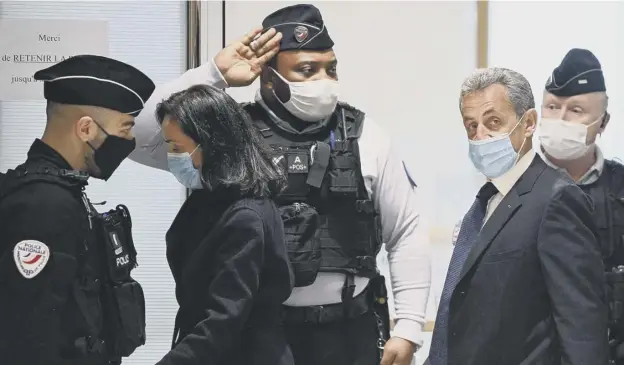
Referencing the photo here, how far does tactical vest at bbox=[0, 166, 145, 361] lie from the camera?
2080mm

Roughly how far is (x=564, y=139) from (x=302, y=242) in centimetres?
119

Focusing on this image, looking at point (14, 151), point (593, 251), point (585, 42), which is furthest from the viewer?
point (585, 42)

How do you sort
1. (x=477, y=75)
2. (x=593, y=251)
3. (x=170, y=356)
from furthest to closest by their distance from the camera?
(x=477, y=75) < (x=593, y=251) < (x=170, y=356)

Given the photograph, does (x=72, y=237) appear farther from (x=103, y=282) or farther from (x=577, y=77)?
(x=577, y=77)

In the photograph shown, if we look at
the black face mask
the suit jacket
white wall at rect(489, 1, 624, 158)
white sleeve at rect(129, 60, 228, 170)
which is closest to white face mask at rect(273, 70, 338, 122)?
white sleeve at rect(129, 60, 228, 170)

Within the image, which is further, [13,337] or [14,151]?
[14,151]

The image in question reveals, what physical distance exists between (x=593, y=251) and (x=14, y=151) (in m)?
2.24

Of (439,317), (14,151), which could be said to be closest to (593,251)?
(439,317)

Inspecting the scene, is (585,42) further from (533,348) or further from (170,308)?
(170,308)

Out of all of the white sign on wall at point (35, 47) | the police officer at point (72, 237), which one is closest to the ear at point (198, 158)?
the police officer at point (72, 237)

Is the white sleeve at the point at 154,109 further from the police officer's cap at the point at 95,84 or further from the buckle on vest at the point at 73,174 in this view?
the buckle on vest at the point at 73,174

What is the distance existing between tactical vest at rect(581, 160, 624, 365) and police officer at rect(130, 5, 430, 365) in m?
0.67

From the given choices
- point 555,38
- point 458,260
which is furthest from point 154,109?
point 555,38

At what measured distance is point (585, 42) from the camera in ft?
11.2
